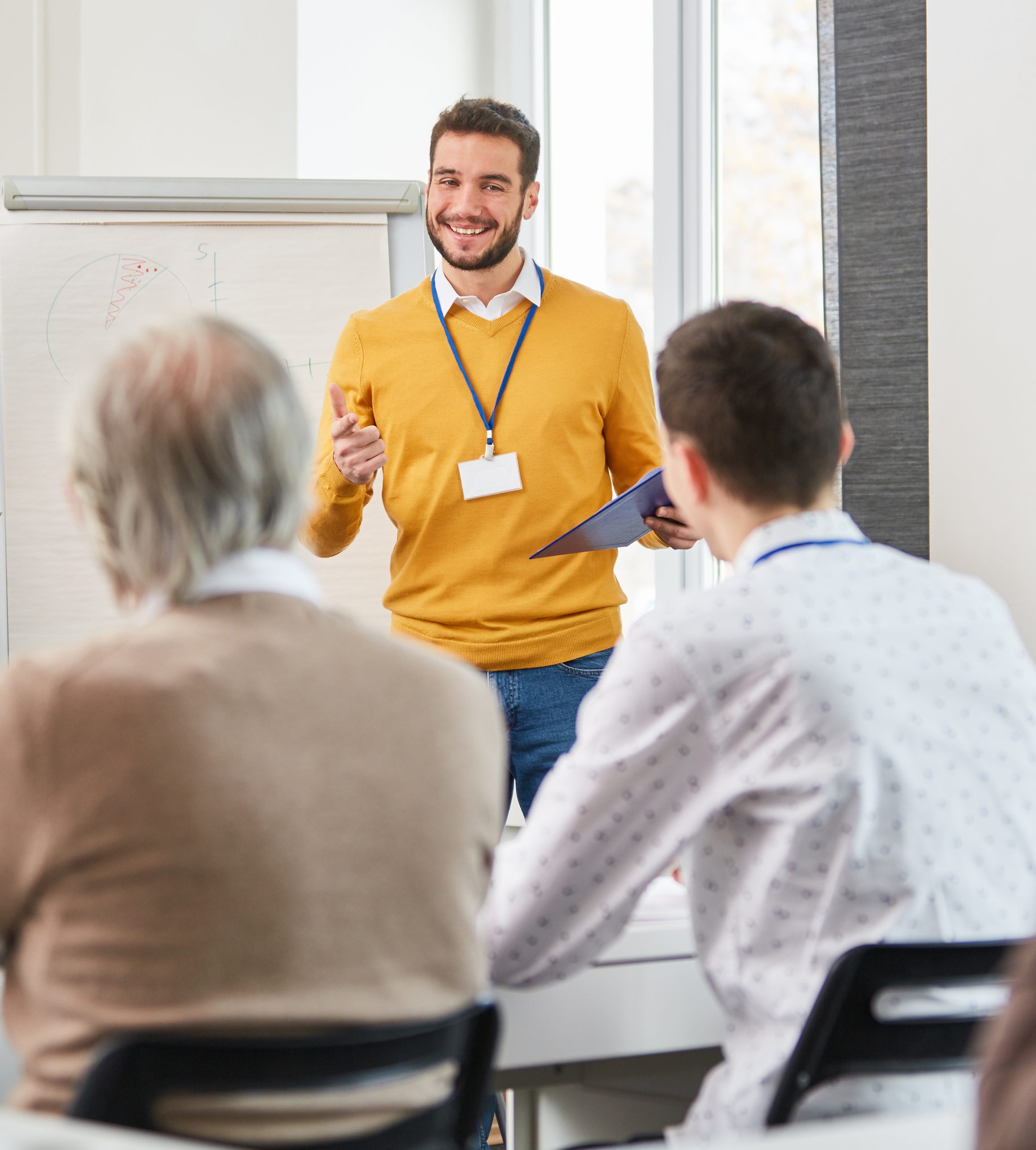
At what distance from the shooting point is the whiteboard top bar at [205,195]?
106 inches

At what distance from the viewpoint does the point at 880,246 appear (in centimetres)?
205

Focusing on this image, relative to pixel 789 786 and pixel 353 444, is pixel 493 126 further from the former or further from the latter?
pixel 789 786

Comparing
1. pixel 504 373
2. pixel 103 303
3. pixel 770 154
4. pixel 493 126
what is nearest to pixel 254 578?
pixel 504 373

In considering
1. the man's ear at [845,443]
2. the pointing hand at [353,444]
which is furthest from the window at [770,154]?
the man's ear at [845,443]

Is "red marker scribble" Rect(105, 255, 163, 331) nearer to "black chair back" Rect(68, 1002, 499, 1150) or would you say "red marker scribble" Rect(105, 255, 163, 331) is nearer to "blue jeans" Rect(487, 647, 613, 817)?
"blue jeans" Rect(487, 647, 613, 817)

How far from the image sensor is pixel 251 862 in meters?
0.83

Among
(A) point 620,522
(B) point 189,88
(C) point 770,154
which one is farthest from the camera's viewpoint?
(B) point 189,88

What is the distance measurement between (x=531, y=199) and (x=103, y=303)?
3.36 feet

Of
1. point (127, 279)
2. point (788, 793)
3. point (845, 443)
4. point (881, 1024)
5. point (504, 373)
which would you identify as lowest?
point (881, 1024)

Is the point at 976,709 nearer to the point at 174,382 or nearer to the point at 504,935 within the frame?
the point at 504,935

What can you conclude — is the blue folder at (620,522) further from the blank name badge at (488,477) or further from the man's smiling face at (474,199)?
the man's smiling face at (474,199)

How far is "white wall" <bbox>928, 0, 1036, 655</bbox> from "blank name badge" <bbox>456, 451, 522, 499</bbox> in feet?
2.37

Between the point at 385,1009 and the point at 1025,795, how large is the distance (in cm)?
56

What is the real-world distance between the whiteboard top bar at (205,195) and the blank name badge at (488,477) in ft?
3.07
